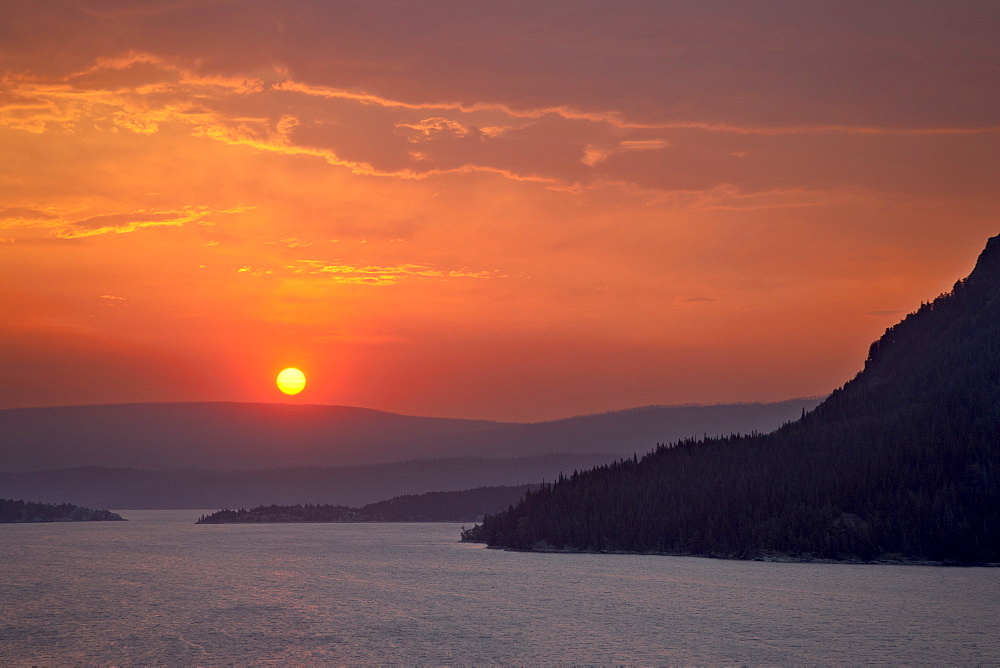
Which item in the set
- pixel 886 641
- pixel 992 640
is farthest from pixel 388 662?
pixel 992 640

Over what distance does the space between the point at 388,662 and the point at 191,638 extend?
82.1 ft

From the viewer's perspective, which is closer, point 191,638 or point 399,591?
point 191,638

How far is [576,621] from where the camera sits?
110312 mm

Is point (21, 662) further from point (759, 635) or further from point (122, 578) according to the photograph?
point (122, 578)

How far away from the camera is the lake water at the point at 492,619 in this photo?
276ft

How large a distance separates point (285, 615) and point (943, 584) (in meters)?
116

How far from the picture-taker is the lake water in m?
84.2

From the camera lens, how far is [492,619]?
112m

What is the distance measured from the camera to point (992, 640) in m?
91.2

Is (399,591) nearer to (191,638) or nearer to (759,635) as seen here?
(191,638)

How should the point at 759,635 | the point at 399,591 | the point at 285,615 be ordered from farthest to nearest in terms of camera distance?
the point at 399,591, the point at 285,615, the point at 759,635

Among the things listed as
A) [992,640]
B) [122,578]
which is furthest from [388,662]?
[122,578]

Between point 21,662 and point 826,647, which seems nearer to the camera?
point 21,662


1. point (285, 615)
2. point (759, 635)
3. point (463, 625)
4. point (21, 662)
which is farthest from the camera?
A: point (285, 615)
